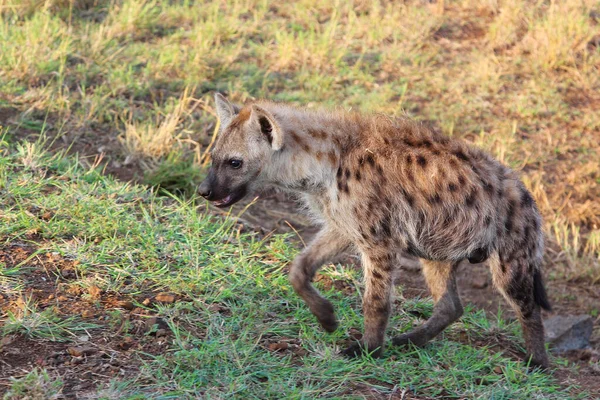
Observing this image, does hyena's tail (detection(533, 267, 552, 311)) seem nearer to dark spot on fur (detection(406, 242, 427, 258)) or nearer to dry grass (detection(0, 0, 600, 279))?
dark spot on fur (detection(406, 242, 427, 258))

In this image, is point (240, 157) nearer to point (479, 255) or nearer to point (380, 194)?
point (380, 194)

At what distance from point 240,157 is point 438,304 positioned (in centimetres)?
120

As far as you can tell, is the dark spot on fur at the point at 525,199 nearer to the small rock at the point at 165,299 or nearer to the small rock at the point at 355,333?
the small rock at the point at 355,333

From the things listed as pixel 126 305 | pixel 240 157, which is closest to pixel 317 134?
pixel 240 157

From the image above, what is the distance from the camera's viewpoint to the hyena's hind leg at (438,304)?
412 centimetres

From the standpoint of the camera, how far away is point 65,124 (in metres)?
5.93

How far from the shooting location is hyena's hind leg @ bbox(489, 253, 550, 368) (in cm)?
405

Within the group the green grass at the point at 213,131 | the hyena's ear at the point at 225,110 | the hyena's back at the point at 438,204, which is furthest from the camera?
the hyena's ear at the point at 225,110

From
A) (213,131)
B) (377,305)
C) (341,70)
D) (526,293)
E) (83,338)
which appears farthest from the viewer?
(341,70)

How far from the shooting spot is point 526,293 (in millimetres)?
4102

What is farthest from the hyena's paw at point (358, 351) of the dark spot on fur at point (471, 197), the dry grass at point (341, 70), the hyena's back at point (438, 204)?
the dry grass at point (341, 70)

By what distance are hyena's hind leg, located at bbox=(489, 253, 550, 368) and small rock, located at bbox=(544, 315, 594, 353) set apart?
0.77 m

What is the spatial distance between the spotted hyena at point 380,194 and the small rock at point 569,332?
925 mm

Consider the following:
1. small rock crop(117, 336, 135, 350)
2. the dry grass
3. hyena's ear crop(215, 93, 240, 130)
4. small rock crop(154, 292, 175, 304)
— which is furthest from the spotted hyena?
the dry grass
